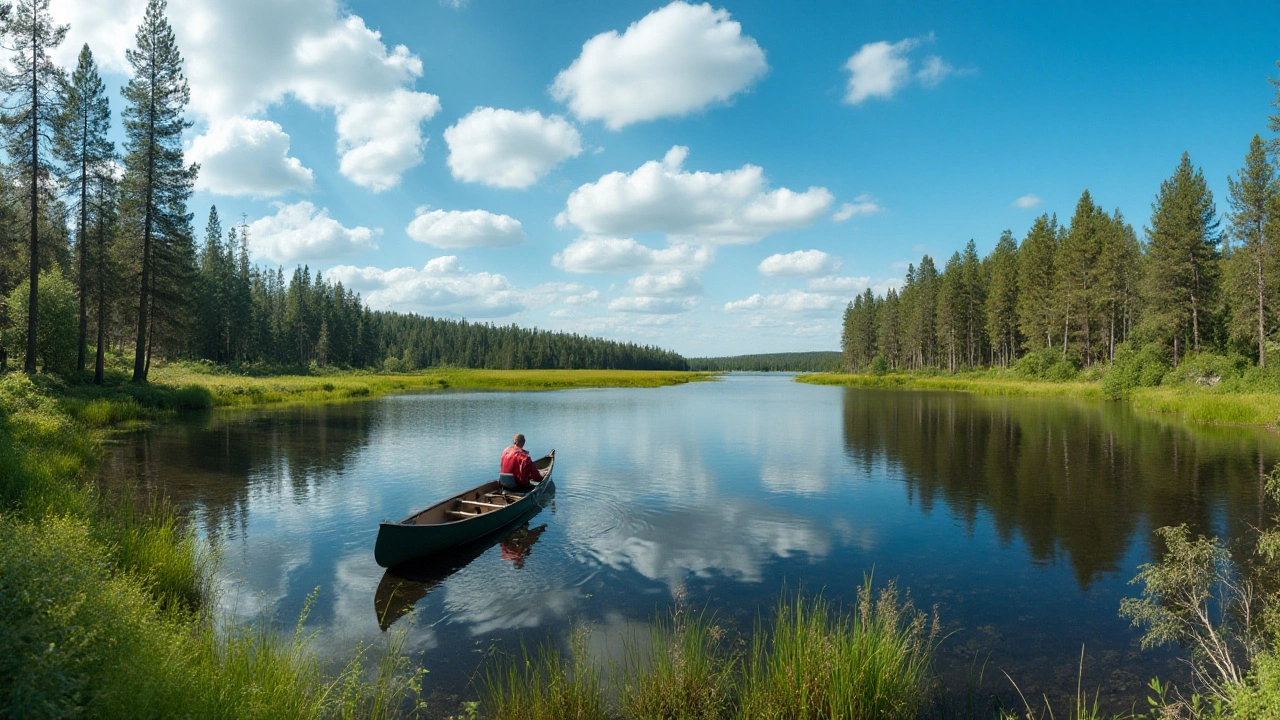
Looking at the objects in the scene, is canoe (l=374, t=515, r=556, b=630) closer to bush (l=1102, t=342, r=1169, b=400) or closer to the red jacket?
the red jacket

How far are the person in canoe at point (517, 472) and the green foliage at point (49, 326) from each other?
33792 millimetres

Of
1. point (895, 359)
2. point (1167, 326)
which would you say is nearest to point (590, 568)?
point (1167, 326)

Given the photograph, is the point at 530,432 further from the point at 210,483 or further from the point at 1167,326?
the point at 1167,326

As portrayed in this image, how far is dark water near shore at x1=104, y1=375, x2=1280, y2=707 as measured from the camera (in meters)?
9.70

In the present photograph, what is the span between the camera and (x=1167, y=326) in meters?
52.3

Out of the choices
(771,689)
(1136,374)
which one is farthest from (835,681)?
(1136,374)

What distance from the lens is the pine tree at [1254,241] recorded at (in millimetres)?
43688

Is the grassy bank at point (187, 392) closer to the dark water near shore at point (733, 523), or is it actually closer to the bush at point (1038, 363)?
the dark water near shore at point (733, 523)

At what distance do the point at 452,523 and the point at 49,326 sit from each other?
36.8 meters

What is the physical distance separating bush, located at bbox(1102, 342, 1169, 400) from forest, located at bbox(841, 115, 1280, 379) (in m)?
0.58

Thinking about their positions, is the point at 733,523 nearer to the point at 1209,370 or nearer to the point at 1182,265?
the point at 1209,370

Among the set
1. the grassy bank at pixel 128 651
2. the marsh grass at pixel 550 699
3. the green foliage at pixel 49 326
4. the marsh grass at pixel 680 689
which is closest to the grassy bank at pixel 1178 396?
the marsh grass at pixel 680 689

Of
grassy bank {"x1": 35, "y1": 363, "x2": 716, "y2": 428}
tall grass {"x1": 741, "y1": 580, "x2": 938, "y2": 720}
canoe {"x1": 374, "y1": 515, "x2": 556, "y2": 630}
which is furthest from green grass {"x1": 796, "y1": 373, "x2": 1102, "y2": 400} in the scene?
tall grass {"x1": 741, "y1": 580, "x2": 938, "y2": 720}

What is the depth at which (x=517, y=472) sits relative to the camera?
→ 1680 centimetres
